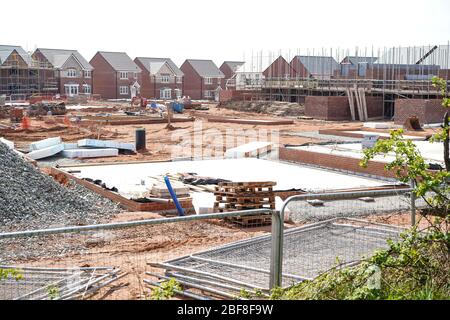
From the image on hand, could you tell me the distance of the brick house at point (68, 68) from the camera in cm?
7469

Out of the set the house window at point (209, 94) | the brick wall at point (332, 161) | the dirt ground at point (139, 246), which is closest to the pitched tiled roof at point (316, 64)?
the house window at point (209, 94)

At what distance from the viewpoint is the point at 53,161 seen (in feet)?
74.7

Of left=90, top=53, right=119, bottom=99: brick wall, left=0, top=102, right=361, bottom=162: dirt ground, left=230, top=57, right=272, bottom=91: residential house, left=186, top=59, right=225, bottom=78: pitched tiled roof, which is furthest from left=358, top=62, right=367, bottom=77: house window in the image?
left=90, top=53, right=119, bottom=99: brick wall

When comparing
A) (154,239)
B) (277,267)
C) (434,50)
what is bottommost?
(154,239)

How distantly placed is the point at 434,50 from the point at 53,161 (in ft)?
136

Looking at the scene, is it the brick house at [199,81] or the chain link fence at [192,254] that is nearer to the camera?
the chain link fence at [192,254]

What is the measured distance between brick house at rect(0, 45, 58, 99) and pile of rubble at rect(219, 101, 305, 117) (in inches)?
900

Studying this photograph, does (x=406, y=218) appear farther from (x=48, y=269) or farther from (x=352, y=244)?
(x=48, y=269)

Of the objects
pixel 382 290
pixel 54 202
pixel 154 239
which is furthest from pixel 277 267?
pixel 54 202

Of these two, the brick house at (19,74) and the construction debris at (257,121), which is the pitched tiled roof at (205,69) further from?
the construction debris at (257,121)

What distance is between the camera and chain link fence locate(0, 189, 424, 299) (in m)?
6.97

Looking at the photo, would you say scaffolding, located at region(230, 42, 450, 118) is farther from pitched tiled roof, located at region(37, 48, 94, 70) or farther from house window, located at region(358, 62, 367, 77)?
pitched tiled roof, located at region(37, 48, 94, 70)

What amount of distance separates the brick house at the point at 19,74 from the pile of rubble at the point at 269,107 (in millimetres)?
22861

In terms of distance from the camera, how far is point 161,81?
81.8m
